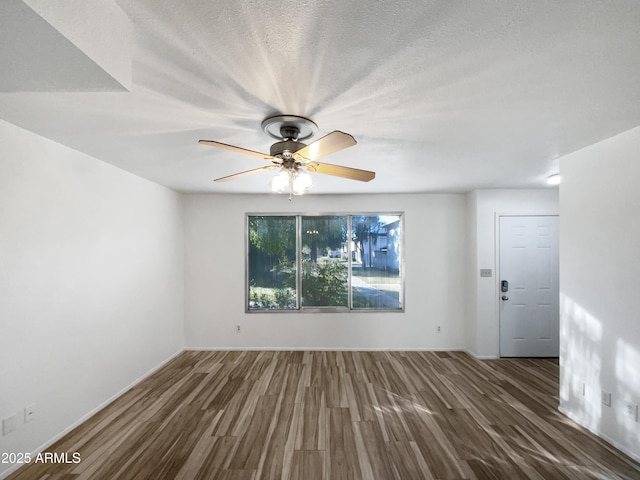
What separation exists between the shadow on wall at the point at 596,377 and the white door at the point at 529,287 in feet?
5.03

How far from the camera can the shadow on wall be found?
7.48ft

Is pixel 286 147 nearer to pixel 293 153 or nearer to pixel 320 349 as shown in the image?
pixel 293 153

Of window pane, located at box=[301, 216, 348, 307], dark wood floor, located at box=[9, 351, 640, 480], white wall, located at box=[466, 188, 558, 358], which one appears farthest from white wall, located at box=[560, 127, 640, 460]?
window pane, located at box=[301, 216, 348, 307]

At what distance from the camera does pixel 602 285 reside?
2502 mm

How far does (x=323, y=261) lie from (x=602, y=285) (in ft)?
10.9

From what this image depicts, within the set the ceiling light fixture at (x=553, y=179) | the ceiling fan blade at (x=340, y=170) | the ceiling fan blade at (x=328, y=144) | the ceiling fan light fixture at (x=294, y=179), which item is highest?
the ceiling light fixture at (x=553, y=179)

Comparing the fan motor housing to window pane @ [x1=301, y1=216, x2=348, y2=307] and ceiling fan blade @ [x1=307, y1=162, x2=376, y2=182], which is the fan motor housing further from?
window pane @ [x1=301, y1=216, x2=348, y2=307]

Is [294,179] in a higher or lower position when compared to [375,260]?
higher

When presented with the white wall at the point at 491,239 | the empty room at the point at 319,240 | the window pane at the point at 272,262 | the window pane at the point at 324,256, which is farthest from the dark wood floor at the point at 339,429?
the window pane at the point at 324,256

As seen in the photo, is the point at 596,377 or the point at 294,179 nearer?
the point at 294,179

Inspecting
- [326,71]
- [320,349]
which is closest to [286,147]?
[326,71]

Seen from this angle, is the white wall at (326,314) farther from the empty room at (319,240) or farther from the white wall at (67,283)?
the white wall at (67,283)

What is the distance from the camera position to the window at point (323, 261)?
4.88 meters

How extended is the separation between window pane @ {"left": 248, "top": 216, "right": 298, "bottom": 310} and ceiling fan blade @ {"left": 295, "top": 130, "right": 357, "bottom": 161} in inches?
122
